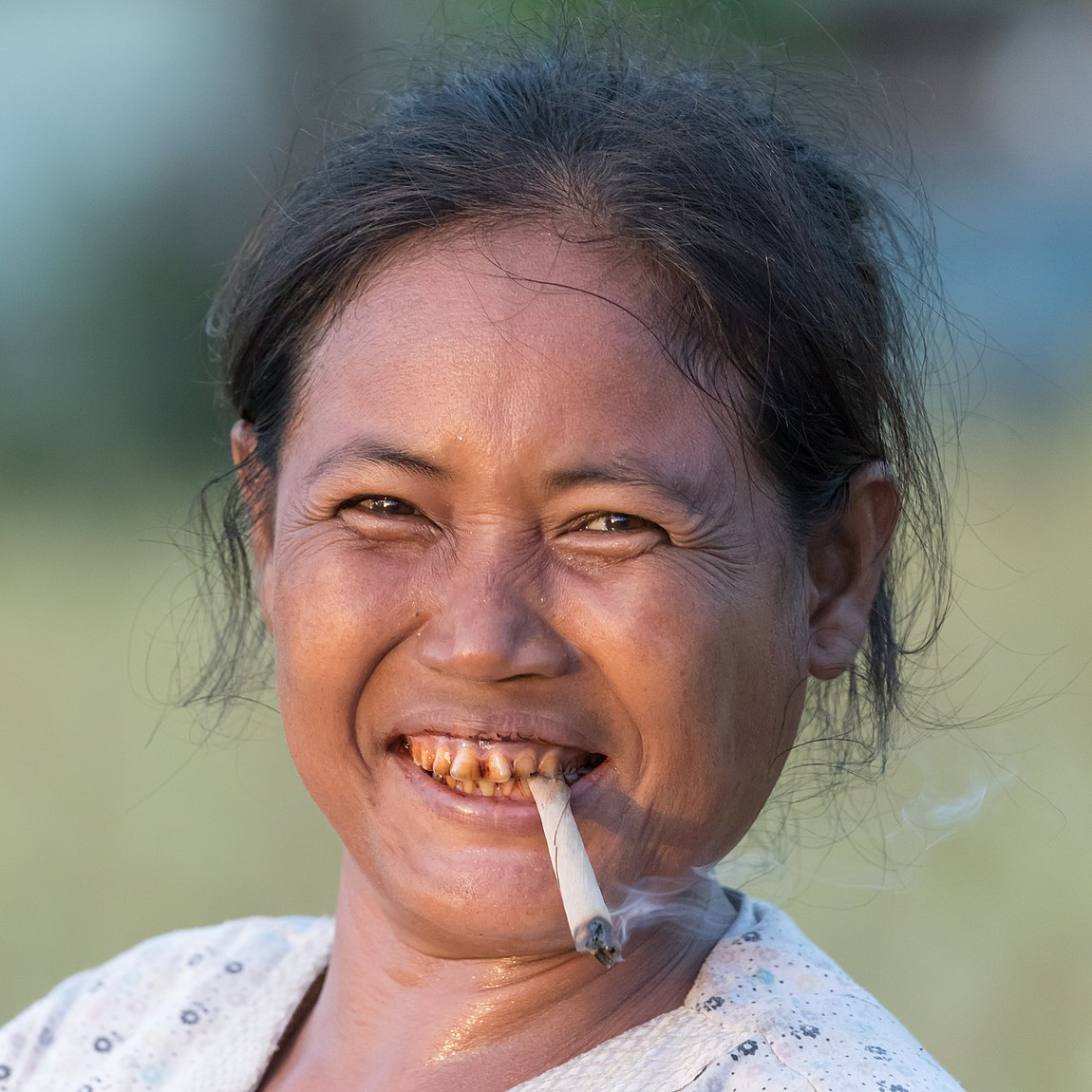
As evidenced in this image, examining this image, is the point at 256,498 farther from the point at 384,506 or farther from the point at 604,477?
the point at 604,477

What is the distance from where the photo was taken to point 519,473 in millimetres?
1753

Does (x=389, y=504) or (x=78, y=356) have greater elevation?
(x=78, y=356)

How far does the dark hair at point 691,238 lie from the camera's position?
186cm

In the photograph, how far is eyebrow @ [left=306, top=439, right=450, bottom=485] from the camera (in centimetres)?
179

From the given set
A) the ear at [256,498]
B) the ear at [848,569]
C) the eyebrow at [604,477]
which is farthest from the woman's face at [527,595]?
the ear at [256,498]

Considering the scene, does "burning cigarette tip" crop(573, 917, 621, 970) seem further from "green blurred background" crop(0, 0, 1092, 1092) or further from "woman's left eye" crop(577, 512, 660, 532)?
"green blurred background" crop(0, 0, 1092, 1092)

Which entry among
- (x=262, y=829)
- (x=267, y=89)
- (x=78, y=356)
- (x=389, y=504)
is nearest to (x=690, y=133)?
(x=389, y=504)

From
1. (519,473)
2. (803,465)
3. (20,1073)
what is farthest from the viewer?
(20,1073)

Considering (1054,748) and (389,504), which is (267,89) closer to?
(1054,748)

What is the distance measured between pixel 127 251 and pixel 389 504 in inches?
308

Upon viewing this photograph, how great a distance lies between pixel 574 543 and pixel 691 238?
381 millimetres

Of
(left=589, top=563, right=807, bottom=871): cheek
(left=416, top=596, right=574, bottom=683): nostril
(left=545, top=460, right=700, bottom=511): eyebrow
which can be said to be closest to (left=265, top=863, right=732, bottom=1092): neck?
(left=589, top=563, right=807, bottom=871): cheek

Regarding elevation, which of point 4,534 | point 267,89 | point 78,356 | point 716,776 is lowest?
point 716,776

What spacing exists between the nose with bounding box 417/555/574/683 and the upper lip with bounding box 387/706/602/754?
0.15ft
